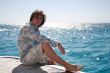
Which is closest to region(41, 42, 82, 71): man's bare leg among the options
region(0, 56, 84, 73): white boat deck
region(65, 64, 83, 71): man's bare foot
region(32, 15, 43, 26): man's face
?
region(65, 64, 83, 71): man's bare foot

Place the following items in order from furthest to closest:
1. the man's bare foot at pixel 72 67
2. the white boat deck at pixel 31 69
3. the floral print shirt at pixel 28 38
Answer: the floral print shirt at pixel 28 38 < the white boat deck at pixel 31 69 < the man's bare foot at pixel 72 67

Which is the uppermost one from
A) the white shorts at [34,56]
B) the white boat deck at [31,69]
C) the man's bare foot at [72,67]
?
the white shorts at [34,56]

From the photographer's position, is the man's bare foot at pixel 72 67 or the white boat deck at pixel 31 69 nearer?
the man's bare foot at pixel 72 67

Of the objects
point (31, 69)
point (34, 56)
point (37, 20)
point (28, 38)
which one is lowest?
point (31, 69)

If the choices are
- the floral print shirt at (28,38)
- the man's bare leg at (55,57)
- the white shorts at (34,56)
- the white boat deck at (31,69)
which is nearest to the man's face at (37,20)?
the floral print shirt at (28,38)

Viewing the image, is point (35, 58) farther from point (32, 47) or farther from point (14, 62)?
point (14, 62)

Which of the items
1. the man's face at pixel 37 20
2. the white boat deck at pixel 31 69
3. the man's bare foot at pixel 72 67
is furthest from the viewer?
the man's face at pixel 37 20

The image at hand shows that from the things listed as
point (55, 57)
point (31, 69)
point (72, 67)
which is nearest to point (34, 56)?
point (31, 69)

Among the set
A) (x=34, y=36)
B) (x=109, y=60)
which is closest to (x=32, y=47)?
(x=34, y=36)

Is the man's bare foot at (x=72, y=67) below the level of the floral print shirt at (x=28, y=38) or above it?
below

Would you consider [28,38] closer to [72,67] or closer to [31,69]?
[31,69]

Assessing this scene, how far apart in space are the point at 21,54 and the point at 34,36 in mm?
615

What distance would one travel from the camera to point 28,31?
16.7 feet

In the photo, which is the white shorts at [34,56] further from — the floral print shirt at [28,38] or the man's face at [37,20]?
the man's face at [37,20]
